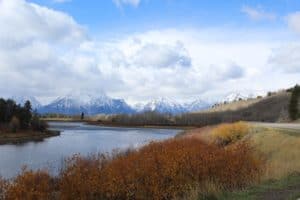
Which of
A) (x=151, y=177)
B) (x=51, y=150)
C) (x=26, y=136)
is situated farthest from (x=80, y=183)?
(x=26, y=136)

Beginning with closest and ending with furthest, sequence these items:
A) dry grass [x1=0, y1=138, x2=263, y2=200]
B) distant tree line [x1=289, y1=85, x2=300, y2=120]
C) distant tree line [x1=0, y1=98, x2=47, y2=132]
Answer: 1. dry grass [x1=0, y1=138, x2=263, y2=200]
2. distant tree line [x1=289, y1=85, x2=300, y2=120]
3. distant tree line [x1=0, y1=98, x2=47, y2=132]

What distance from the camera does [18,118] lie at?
5305 inches

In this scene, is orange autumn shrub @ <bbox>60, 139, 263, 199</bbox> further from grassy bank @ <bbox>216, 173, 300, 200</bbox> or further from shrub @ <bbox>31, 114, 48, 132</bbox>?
shrub @ <bbox>31, 114, 48, 132</bbox>

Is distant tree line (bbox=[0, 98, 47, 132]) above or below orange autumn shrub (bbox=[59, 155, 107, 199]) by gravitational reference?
above

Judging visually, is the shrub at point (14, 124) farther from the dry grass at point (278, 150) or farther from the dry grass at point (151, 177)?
the dry grass at point (151, 177)

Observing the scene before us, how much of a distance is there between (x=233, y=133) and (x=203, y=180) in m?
17.1

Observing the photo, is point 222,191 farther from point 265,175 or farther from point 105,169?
point 105,169

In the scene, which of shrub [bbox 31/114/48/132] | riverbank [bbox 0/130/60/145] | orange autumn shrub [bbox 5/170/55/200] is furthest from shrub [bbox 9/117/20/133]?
orange autumn shrub [bbox 5/170/55/200]

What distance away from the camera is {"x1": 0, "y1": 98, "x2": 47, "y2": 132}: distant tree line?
132 m

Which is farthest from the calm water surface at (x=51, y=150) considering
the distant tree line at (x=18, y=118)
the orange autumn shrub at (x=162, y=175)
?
the distant tree line at (x=18, y=118)

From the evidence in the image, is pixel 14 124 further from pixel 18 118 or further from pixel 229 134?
pixel 229 134

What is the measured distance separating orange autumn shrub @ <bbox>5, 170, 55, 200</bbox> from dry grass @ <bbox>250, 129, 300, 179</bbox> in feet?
30.3

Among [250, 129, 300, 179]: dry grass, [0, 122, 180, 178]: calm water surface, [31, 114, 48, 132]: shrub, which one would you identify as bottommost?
[0, 122, 180, 178]: calm water surface

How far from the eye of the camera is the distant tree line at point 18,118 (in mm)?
131750
